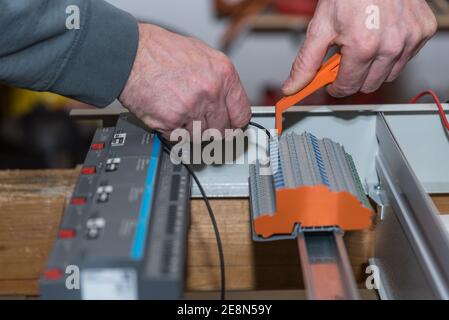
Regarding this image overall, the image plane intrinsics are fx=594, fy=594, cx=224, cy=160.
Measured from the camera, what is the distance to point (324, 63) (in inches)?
35.5

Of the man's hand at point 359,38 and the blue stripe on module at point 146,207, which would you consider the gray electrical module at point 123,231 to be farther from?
the man's hand at point 359,38

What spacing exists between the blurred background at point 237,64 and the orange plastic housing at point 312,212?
958 mm

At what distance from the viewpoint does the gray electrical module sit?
59 cm

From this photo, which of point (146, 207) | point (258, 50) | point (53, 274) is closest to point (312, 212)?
point (146, 207)

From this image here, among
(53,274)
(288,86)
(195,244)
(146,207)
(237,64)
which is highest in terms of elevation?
(237,64)

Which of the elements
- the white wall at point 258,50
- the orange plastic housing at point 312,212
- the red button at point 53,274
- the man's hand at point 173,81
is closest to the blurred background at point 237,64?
the white wall at point 258,50

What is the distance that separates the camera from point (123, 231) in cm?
63

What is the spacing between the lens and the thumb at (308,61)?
33.8 inches

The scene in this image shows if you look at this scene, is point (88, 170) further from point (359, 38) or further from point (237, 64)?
point (237, 64)

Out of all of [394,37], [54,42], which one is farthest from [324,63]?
[54,42]

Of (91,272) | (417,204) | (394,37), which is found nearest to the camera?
(91,272)

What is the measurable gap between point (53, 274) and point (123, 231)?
0.09m

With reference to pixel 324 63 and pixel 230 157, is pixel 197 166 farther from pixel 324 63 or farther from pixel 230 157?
pixel 324 63
